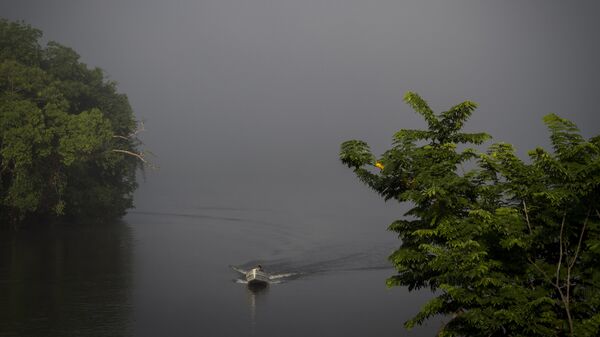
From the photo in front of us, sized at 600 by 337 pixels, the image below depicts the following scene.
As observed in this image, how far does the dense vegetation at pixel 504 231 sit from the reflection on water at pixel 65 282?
2410 centimetres

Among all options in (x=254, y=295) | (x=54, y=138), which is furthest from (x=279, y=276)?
(x=54, y=138)

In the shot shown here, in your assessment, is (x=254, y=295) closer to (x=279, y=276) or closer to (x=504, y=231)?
(x=279, y=276)

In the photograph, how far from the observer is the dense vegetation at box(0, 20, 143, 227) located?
213ft

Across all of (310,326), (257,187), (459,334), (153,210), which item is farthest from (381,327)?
(257,187)

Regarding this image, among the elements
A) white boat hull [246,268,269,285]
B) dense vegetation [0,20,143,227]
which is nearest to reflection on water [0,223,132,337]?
dense vegetation [0,20,143,227]

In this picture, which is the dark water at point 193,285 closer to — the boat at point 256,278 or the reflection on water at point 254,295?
the reflection on water at point 254,295

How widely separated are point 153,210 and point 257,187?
208 ft

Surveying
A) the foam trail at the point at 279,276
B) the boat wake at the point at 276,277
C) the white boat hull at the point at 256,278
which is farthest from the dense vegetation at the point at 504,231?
the foam trail at the point at 279,276

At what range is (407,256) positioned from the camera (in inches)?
789

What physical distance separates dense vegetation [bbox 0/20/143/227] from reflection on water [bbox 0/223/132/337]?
3932mm

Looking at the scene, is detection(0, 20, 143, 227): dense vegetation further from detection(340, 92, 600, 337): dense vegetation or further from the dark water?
detection(340, 92, 600, 337): dense vegetation

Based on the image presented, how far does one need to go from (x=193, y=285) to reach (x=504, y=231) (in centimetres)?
3924

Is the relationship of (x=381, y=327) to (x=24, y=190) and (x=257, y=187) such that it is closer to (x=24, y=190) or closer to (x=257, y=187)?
(x=24, y=190)

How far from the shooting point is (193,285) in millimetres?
53125
